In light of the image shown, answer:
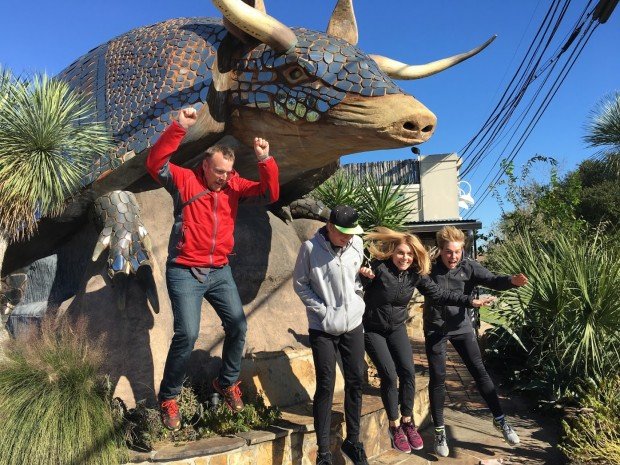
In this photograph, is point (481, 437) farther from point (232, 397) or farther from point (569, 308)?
point (232, 397)

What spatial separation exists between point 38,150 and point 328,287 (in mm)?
2136

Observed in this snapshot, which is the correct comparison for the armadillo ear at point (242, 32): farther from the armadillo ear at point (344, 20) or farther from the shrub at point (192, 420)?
the shrub at point (192, 420)

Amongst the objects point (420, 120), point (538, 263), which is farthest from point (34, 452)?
point (538, 263)

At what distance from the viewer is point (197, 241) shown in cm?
326

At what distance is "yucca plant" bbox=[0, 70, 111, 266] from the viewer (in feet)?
11.7

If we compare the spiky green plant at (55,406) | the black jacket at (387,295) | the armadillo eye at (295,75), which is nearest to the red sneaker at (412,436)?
the black jacket at (387,295)

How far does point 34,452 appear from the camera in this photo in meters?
2.92

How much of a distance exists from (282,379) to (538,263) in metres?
2.86

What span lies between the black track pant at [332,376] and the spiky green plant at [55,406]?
3.84ft

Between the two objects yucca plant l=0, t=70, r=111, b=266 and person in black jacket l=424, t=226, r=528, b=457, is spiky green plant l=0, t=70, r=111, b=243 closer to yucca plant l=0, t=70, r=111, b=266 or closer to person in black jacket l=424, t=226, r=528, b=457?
yucca plant l=0, t=70, r=111, b=266

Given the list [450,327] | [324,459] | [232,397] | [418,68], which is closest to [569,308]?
[450,327]

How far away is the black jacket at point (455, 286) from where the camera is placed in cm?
401

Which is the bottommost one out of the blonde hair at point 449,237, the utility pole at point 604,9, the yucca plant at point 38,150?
the blonde hair at point 449,237

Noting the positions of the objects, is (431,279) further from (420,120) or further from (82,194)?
(82,194)
